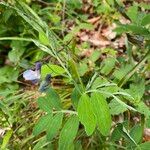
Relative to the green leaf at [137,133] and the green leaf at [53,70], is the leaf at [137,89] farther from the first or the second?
the green leaf at [53,70]

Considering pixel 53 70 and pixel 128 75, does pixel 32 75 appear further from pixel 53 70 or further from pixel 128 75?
pixel 128 75

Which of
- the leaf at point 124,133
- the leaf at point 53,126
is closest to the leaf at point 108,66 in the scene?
the leaf at point 124,133

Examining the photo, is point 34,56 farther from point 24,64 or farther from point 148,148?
point 148,148

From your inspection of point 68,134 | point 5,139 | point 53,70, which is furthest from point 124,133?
point 5,139

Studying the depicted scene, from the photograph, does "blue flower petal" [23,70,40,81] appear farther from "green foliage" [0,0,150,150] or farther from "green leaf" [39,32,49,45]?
"green leaf" [39,32,49,45]

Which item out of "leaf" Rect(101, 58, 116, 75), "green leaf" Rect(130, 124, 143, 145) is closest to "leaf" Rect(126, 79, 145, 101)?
"green leaf" Rect(130, 124, 143, 145)

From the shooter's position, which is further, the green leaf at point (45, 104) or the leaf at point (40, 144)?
the leaf at point (40, 144)
